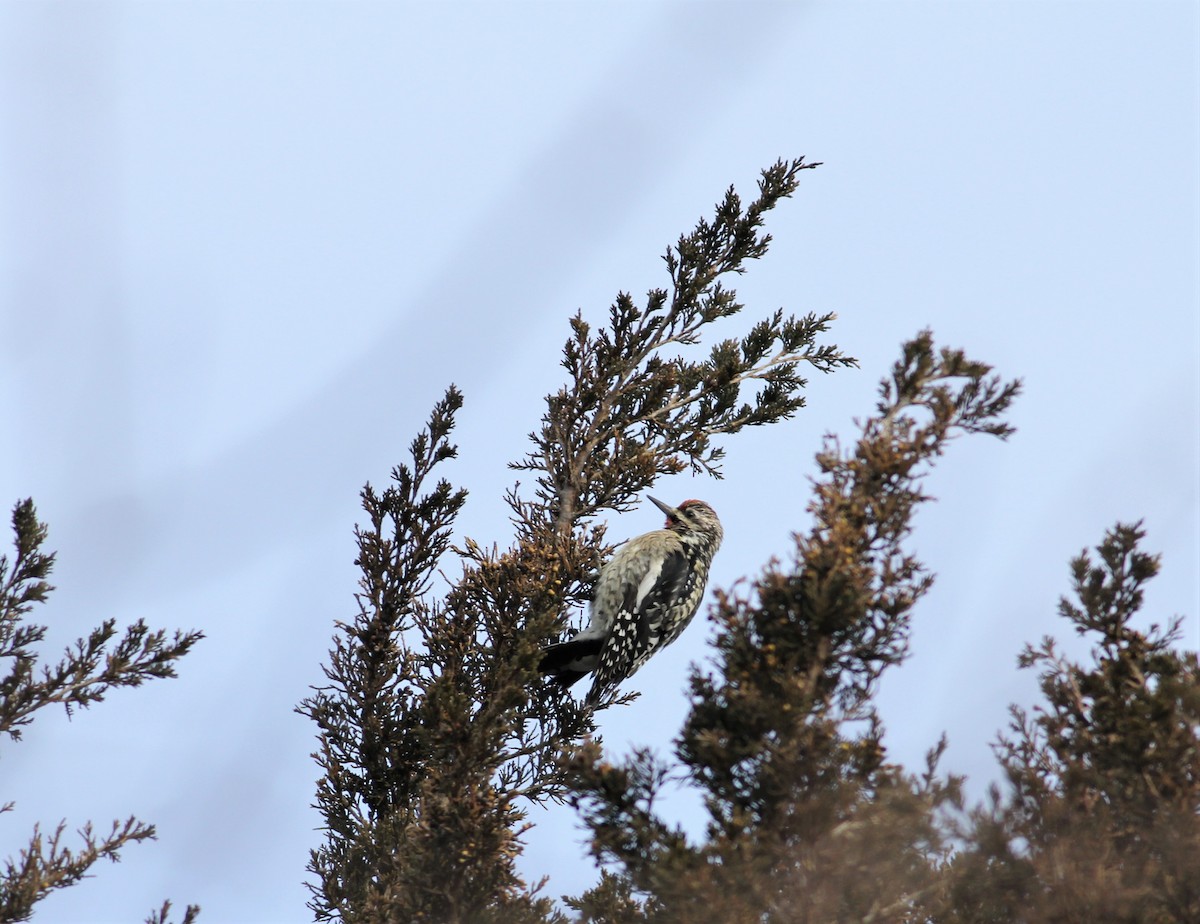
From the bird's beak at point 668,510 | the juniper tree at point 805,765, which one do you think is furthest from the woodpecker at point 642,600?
the juniper tree at point 805,765

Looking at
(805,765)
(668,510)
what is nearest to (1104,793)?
(805,765)

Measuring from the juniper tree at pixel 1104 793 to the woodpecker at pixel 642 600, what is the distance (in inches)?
104

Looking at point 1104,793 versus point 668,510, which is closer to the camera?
point 1104,793

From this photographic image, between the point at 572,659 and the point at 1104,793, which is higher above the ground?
the point at 572,659

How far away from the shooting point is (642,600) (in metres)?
8.09

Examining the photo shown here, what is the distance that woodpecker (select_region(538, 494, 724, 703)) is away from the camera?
752 cm

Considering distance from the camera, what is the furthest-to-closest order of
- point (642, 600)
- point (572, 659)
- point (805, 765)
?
point (642, 600), point (572, 659), point (805, 765)

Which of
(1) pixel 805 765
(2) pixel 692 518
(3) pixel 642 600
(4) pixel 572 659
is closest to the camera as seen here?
(1) pixel 805 765

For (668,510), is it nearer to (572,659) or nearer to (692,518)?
(692,518)

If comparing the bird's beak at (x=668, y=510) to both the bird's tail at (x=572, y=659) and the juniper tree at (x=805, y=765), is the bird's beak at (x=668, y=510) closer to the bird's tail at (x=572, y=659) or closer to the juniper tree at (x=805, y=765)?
the bird's tail at (x=572, y=659)

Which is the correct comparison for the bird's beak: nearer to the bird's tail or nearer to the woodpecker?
the woodpecker

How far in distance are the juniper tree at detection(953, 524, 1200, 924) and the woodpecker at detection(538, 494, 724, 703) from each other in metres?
2.65

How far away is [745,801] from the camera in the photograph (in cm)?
439

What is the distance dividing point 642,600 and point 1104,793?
3704 millimetres
